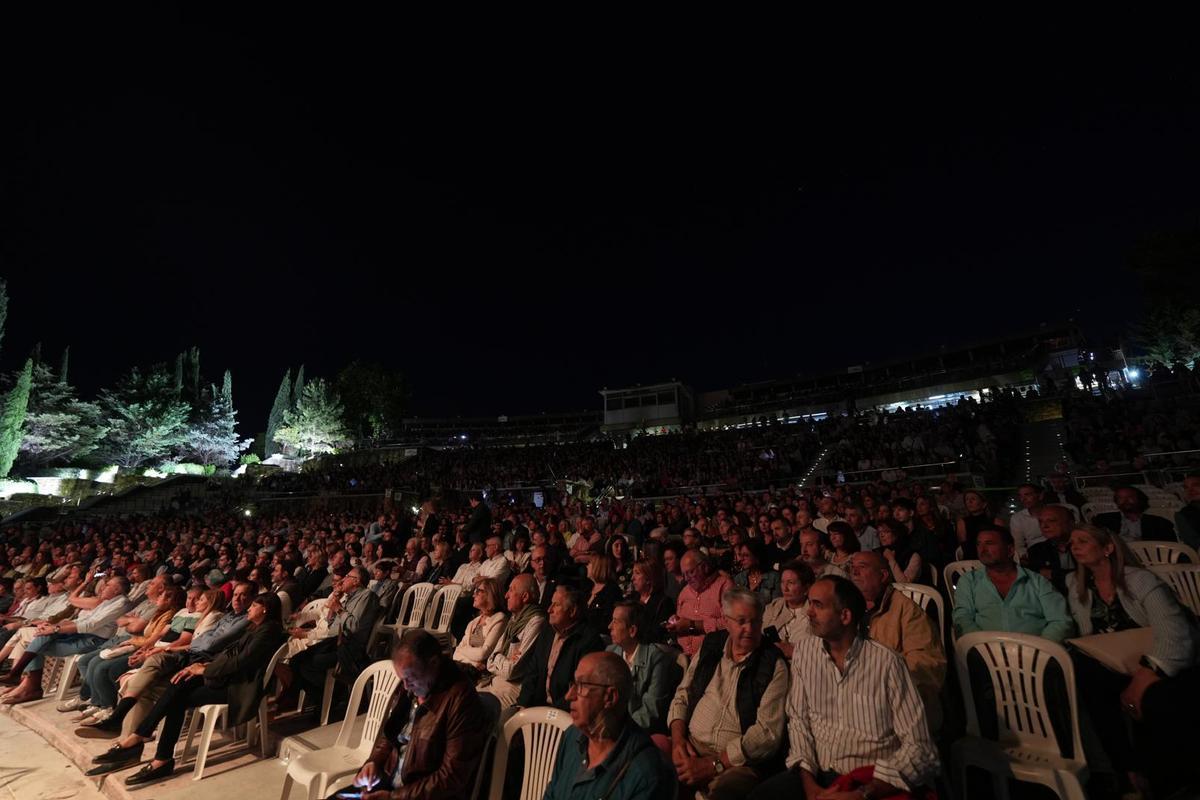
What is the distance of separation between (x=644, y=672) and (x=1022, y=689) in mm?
1869

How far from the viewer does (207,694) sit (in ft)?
13.0

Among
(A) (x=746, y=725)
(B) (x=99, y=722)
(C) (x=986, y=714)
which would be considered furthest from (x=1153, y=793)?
(B) (x=99, y=722)

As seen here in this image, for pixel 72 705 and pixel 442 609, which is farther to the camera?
pixel 442 609

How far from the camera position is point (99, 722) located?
4.34 metres

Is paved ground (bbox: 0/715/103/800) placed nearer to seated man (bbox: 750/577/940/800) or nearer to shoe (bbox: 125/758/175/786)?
shoe (bbox: 125/758/175/786)

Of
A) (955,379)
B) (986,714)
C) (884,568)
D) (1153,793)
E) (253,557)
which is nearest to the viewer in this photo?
(1153,793)

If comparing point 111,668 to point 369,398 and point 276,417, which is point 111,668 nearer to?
point 369,398

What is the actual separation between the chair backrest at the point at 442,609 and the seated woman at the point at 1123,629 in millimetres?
4943

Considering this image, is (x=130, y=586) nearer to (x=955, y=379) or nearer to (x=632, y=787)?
(x=632, y=787)

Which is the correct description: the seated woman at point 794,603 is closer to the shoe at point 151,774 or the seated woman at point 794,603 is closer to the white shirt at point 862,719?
the white shirt at point 862,719

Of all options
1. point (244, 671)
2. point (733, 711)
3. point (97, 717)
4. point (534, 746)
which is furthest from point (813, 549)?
point (97, 717)

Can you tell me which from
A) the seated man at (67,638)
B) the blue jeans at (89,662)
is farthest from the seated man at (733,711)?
the seated man at (67,638)

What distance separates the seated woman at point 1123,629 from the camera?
233 centimetres

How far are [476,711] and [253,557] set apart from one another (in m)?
8.16
